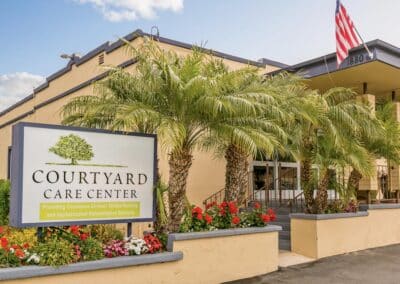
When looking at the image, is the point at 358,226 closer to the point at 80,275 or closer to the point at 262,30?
the point at 262,30

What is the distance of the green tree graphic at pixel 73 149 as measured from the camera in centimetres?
713

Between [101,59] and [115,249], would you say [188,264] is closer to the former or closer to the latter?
[115,249]

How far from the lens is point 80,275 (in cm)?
667

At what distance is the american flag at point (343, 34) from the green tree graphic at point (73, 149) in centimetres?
737

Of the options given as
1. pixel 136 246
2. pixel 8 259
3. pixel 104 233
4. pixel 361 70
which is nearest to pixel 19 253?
pixel 8 259

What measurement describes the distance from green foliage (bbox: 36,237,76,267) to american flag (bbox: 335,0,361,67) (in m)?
8.47

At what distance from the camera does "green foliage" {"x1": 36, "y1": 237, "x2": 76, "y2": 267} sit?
21.3ft

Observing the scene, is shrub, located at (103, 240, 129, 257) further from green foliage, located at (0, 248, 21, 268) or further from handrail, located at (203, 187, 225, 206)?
handrail, located at (203, 187, 225, 206)

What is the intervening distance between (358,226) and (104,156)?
25.7ft

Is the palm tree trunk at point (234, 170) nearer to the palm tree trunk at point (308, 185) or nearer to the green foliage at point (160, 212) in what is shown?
the palm tree trunk at point (308, 185)

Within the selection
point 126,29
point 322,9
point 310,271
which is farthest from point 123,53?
point 310,271

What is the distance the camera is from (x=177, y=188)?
27.6 feet

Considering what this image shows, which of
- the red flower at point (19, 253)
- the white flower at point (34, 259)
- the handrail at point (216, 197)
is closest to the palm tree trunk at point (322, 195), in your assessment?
the handrail at point (216, 197)

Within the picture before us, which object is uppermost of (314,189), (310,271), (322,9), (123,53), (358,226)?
(322,9)
